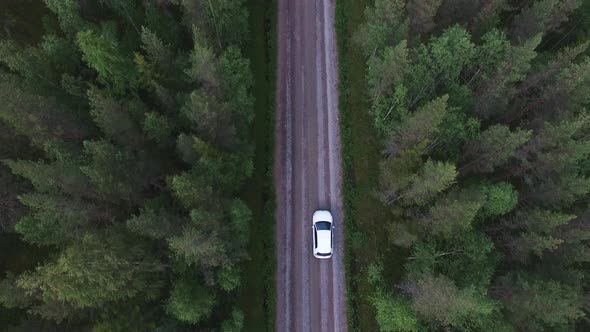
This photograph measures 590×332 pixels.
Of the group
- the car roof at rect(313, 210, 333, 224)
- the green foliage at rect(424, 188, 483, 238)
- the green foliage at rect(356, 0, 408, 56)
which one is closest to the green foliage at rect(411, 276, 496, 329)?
the green foliage at rect(424, 188, 483, 238)

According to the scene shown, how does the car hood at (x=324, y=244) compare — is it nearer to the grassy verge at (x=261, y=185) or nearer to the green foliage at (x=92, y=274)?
the grassy verge at (x=261, y=185)

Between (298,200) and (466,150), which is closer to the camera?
(466,150)

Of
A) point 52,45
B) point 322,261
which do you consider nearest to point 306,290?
point 322,261

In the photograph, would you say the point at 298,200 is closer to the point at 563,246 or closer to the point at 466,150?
the point at 466,150

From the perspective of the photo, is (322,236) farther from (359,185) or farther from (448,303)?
(448,303)

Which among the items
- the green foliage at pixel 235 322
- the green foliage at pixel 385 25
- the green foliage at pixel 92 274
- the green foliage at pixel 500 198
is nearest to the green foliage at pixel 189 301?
the green foliage at pixel 235 322

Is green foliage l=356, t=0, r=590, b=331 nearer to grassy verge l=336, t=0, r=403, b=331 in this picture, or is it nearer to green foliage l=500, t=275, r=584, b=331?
green foliage l=500, t=275, r=584, b=331
